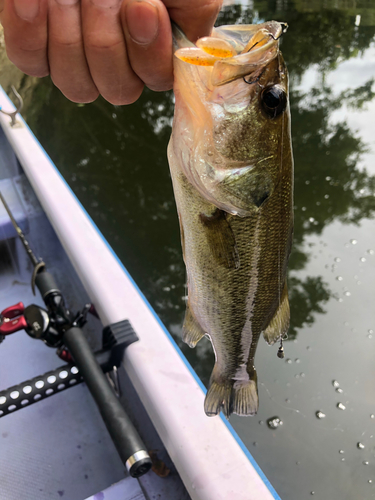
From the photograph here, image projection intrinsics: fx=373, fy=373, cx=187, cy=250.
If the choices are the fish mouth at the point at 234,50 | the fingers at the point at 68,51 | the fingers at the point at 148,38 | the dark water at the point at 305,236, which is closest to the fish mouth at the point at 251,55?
the fish mouth at the point at 234,50

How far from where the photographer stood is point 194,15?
2.66ft

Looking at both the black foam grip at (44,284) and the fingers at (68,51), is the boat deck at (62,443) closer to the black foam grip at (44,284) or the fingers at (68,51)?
the black foam grip at (44,284)

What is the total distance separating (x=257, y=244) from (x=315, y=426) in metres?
2.34

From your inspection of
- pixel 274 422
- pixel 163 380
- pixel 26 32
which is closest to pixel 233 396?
pixel 163 380

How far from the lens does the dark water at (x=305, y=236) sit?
2.73 metres

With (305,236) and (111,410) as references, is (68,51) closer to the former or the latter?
(111,410)

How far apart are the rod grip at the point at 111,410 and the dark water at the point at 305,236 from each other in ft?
5.35

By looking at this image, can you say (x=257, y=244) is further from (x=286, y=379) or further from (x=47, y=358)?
(x=286, y=379)

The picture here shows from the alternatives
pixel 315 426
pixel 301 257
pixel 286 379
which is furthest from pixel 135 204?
pixel 315 426

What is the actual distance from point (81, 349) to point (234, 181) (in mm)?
1113

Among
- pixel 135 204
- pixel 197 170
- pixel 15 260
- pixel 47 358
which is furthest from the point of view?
pixel 135 204

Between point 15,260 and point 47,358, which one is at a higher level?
point 15,260

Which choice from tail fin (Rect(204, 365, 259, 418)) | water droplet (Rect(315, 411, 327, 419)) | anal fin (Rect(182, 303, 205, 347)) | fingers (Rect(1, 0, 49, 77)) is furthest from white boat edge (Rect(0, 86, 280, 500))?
water droplet (Rect(315, 411, 327, 419))

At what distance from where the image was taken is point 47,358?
2.16 m
